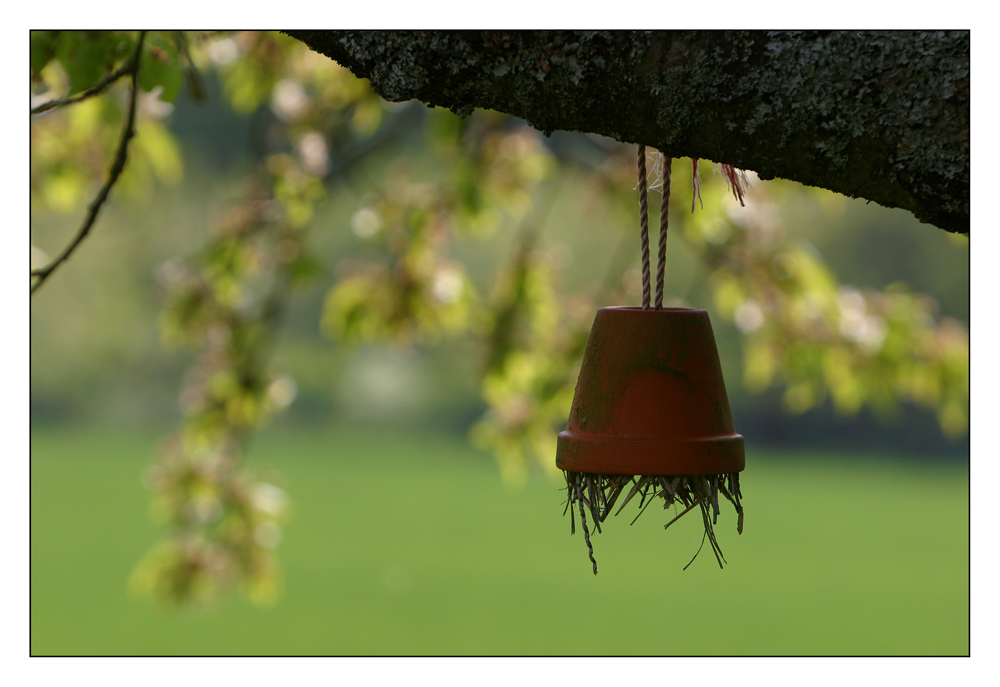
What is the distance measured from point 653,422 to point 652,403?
0.10 feet

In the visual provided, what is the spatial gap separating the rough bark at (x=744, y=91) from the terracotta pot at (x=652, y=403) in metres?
0.27

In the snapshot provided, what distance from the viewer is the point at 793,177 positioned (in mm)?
1109

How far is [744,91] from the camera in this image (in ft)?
3.50

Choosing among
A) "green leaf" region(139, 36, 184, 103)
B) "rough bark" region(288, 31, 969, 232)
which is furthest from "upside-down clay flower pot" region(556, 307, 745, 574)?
"green leaf" region(139, 36, 184, 103)

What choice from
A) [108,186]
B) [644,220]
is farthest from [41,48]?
[644,220]

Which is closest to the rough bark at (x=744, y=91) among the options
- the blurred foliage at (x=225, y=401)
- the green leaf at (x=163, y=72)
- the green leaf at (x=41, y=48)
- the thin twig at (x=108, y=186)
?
the thin twig at (x=108, y=186)

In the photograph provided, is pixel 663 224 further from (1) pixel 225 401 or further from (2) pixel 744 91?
(1) pixel 225 401

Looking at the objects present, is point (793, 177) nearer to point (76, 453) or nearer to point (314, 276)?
point (314, 276)

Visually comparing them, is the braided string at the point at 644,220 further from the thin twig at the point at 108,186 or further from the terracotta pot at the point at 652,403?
Result: the thin twig at the point at 108,186

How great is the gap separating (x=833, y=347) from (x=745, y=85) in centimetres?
240

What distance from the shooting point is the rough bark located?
988mm

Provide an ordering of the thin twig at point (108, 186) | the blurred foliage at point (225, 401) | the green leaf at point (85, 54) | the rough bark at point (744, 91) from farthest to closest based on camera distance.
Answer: the blurred foliage at point (225, 401) < the green leaf at point (85, 54) < the thin twig at point (108, 186) < the rough bark at point (744, 91)

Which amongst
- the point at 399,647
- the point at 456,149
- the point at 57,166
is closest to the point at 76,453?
the point at 399,647

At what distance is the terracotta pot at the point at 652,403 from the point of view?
1.19 m
